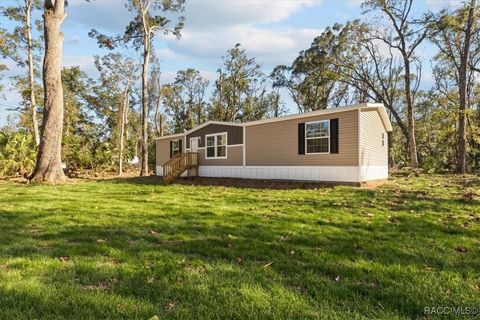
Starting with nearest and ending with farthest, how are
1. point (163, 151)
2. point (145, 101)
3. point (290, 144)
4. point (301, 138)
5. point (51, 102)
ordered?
point (51, 102) → point (301, 138) → point (290, 144) → point (145, 101) → point (163, 151)

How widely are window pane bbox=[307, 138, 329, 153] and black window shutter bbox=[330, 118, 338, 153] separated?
23 cm

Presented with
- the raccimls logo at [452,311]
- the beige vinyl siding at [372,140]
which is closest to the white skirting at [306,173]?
the beige vinyl siding at [372,140]

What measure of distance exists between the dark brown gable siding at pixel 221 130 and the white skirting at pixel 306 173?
1.40m

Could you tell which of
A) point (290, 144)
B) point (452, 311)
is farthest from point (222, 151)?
point (452, 311)

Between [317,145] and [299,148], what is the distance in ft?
2.74

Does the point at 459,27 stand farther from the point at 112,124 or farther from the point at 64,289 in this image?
the point at 112,124

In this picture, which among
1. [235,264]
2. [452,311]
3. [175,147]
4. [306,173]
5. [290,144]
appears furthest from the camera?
[175,147]

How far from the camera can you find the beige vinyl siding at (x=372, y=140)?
1192 centimetres

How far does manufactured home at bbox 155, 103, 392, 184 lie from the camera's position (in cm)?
1172

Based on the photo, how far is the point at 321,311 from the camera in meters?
2.33

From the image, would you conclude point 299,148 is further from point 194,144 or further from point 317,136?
point 194,144

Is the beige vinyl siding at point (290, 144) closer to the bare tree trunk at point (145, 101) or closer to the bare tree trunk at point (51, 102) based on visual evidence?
the bare tree trunk at point (51, 102)

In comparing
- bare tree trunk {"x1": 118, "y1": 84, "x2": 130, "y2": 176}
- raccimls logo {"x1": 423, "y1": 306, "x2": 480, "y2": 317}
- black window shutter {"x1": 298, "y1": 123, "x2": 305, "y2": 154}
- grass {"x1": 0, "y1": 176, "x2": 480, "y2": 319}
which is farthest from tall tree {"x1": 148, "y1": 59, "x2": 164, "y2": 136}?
raccimls logo {"x1": 423, "y1": 306, "x2": 480, "y2": 317}

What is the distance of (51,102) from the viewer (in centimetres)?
1205
